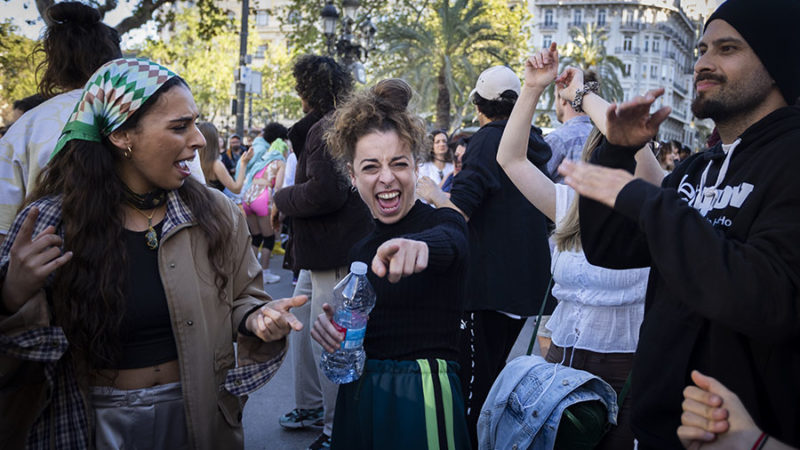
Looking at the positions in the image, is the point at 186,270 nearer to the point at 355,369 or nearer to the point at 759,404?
the point at 355,369

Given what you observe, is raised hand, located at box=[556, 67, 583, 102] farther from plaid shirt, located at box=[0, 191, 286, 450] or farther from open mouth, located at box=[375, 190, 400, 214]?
plaid shirt, located at box=[0, 191, 286, 450]

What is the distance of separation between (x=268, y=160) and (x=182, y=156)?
7017mm

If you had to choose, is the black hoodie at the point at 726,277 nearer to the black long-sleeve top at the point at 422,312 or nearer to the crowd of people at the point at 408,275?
the crowd of people at the point at 408,275

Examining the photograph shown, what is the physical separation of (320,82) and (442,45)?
22135 millimetres

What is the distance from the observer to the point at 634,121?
1.76m

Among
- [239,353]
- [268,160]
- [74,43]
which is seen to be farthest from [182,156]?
[268,160]

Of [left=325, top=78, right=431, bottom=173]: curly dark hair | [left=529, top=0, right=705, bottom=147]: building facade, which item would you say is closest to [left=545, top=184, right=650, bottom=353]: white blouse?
[left=325, top=78, right=431, bottom=173]: curly dark hair

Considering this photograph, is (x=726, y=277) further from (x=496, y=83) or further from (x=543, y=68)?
(x=496, y=83)

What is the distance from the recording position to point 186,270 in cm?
232

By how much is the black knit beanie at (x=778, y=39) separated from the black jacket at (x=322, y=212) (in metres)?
2.65

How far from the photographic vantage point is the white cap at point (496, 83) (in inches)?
158

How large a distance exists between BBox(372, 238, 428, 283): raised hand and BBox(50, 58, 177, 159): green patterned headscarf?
109 cm

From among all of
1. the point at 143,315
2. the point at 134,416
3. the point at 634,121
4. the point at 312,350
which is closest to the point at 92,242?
the point at 143,315

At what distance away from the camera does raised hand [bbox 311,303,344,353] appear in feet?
7.04
